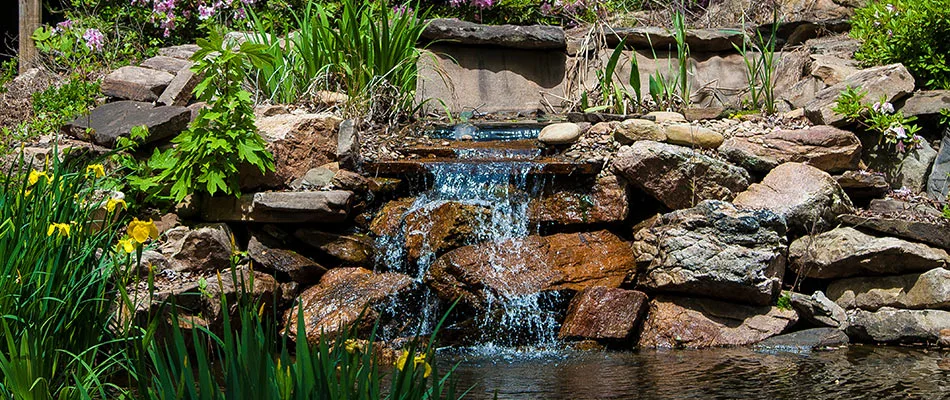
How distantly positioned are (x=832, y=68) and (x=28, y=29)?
23.0 feet

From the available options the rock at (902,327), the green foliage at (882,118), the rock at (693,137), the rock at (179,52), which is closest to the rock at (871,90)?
the green foliage at (882,118)

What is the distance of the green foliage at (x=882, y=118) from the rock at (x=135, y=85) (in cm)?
492

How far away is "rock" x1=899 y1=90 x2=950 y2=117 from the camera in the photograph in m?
6.87

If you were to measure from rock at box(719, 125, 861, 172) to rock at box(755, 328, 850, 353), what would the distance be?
132 cm

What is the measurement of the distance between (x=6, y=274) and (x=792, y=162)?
506 cm

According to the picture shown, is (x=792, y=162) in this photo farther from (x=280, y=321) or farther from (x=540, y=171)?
(x=280, y=321)

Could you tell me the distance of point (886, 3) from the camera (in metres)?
7.97

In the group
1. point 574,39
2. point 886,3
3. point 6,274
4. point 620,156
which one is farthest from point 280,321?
point 886,3

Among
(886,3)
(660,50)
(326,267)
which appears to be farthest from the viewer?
(660,50)

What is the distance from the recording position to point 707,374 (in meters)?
4.83

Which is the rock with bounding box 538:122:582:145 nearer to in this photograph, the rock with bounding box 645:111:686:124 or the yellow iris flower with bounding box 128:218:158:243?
the rock with bounding box 645:111:686:124

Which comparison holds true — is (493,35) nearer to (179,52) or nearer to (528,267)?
(179,52)

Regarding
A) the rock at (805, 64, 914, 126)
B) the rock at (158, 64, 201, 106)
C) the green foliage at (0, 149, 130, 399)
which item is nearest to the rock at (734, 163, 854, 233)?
the rock at (805, 64, 914, 126)

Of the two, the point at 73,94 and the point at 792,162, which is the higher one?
the point at 73,94
